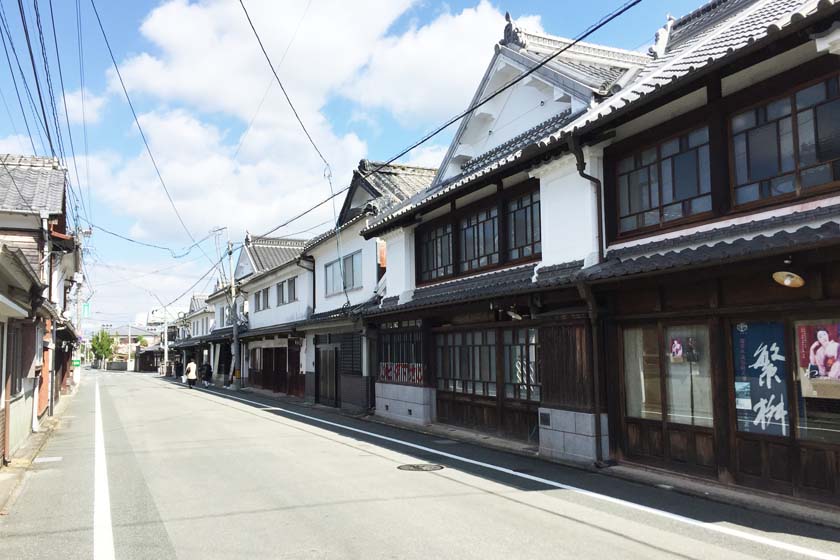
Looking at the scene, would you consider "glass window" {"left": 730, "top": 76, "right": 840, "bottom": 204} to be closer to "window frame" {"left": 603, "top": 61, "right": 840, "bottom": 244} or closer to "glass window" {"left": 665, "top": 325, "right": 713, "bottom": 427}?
"window frame" {"left": 603, "top": 61, "right": 840, "bottom": 244}

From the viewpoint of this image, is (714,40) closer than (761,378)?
No

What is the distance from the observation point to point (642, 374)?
10.2 m

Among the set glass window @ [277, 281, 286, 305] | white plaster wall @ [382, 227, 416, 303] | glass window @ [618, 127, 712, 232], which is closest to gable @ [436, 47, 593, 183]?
white plaster wall @ [382, 227, 416, 303]

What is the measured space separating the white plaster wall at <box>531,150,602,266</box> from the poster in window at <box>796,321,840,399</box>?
382cm

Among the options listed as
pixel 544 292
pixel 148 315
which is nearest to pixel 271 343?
pixel 544 292

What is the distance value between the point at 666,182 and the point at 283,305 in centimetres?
2475

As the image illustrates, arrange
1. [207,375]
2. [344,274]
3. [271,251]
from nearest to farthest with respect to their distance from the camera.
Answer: [344,274] → [271,251] → [207,375]

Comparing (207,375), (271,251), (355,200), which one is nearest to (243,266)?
(271,251)

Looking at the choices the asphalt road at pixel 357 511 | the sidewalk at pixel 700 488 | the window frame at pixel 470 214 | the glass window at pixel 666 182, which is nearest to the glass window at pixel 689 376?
the sidewalk at pixel 700 488

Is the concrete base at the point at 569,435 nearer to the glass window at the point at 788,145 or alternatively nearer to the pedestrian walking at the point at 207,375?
the glass window at the point at 788,145

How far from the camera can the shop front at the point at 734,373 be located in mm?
7426

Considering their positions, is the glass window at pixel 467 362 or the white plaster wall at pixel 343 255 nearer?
the glass window at pixel 467 362

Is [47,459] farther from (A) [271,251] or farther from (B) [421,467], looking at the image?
(A) [271,251]

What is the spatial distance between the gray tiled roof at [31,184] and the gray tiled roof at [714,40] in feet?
52.6
